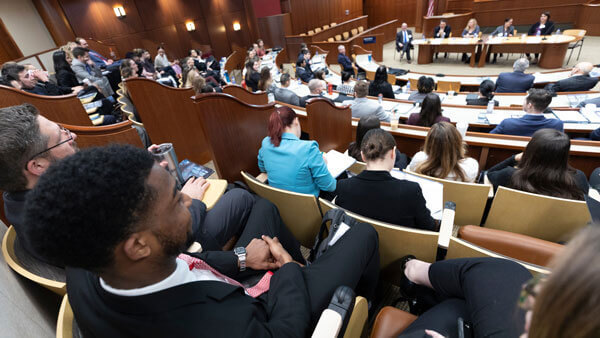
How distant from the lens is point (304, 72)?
273 inches

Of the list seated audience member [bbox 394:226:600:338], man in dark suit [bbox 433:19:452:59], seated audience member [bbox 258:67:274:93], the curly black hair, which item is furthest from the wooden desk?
the curly black hair

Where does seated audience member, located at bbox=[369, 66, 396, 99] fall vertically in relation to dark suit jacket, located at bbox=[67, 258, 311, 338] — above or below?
below

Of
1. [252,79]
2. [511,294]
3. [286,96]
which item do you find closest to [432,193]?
[511,294]

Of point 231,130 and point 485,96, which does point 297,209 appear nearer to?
point 231,130

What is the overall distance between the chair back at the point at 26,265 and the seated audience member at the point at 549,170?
2.41 meters

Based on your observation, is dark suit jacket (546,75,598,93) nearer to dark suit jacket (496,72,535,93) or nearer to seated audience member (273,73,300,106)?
dark suit jacket (496,72,535,93)

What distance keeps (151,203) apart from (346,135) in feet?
8.84

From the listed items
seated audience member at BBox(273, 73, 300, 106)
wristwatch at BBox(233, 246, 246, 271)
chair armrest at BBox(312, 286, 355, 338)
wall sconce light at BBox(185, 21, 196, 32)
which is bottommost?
seated audience member at BBox(273, 73, 300, 106)

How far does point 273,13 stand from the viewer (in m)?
11.3

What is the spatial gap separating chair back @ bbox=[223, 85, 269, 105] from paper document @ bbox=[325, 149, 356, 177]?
4.56 ft

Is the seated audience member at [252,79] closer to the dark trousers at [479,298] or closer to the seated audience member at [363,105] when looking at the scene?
the seated audience member at [363,105]

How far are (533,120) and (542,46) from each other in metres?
6.89

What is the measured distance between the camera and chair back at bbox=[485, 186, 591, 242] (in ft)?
4.80

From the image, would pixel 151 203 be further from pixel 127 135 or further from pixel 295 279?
pixel 127 135
